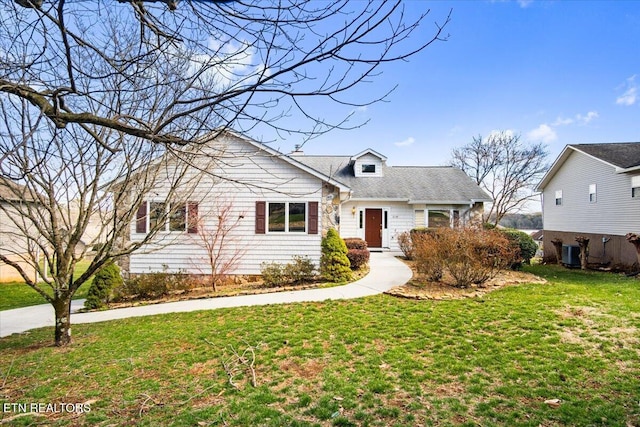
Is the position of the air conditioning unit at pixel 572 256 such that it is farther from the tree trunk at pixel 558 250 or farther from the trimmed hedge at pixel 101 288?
the trimmed hedge at pixel 101 288

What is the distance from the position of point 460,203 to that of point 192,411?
→ 16.1m

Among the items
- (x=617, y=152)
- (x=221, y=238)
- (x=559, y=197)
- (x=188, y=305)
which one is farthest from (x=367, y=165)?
(x=188, y=305)

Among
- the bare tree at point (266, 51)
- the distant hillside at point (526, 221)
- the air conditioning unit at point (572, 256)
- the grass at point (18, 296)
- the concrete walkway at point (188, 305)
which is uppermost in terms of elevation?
the bare tree at point (266, 51)

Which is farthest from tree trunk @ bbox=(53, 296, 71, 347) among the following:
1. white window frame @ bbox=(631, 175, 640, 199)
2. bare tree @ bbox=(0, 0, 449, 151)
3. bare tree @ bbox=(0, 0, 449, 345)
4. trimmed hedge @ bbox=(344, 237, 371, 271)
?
white window frame @ bbox=(631, 175, 640, 199)

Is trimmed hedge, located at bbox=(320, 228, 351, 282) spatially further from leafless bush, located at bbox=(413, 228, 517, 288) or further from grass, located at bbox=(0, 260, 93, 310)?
grass, located at bbox=(0, 260, 93, 310)

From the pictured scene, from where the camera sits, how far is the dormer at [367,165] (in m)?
19.1

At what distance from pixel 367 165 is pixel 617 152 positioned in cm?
1138

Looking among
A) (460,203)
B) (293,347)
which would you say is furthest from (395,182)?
(293,347)

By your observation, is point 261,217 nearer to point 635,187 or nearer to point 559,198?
point 635,187

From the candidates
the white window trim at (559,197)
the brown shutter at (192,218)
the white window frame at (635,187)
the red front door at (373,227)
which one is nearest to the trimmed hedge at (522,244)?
the white window frame at (635,187)

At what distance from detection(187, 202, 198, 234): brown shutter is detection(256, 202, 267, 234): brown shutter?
77.8 inches

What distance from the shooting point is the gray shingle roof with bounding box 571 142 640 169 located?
12758 mm

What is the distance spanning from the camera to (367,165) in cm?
1925

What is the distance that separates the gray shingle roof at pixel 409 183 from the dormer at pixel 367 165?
1.05ft
